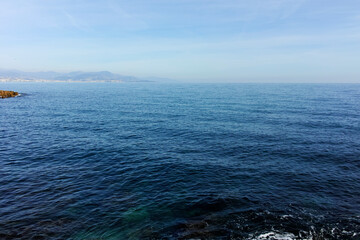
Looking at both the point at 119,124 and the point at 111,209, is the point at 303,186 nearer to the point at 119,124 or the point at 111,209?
the point at 111,209

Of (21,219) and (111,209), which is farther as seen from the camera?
(111,209)

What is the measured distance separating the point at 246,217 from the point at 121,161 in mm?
19251

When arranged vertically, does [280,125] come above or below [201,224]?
above

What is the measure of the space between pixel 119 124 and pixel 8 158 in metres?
25.0

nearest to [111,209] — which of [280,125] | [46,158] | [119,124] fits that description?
[46,158]

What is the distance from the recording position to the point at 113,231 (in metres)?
17.3

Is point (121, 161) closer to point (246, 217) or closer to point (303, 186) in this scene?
point (246, 217)

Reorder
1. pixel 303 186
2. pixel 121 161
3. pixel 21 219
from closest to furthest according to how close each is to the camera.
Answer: pixel 21 219, pixel 303 186, pixel 121 161

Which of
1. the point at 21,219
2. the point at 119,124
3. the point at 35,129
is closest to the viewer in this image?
the point at 21,219

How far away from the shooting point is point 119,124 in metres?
54.3

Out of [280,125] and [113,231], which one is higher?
[280,125]

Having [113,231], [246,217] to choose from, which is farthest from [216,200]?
[113,231]

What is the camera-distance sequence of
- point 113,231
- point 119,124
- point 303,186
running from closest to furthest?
1. point 113,231
2. point 303,186
3. point 119,124

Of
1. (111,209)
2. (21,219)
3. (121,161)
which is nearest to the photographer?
(21,219)
